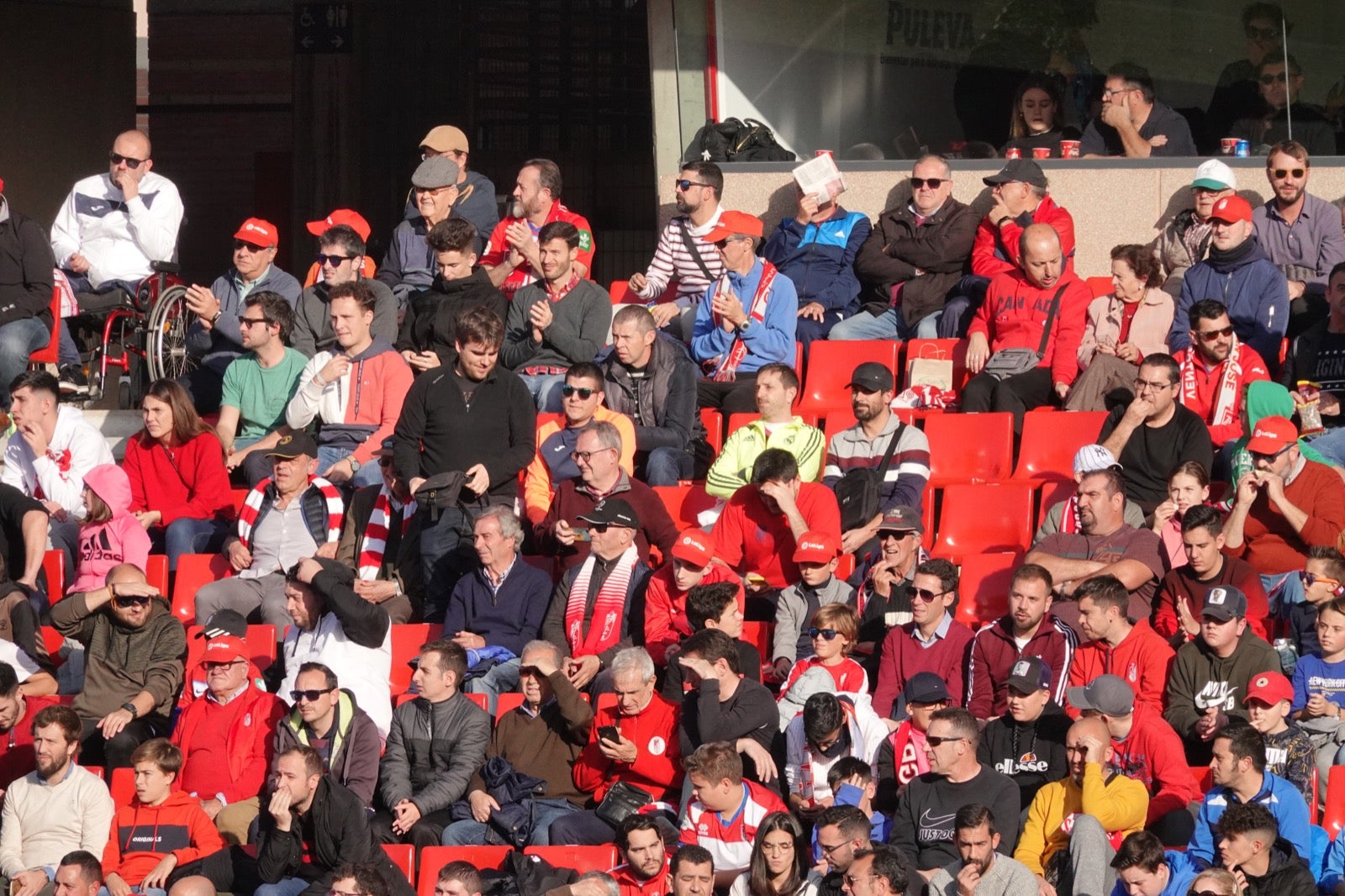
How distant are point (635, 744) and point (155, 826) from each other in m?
1.79

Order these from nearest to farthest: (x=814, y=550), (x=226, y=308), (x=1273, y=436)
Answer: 1. (x=814, y=550)
2. (x=1273, y=436)
3. (x=226, y=308)

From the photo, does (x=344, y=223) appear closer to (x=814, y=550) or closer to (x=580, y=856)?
(x=814, y=550)

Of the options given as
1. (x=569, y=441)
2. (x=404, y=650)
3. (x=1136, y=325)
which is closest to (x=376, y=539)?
(x=404, y=650)

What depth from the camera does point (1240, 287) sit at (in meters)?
10.2

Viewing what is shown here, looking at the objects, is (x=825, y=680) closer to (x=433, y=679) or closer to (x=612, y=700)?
(x=612, y=700)

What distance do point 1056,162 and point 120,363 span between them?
16.9 feet

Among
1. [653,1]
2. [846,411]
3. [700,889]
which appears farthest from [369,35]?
[700,889]

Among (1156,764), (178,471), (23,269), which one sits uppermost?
(23,269)

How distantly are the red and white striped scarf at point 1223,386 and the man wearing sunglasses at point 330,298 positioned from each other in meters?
3.74

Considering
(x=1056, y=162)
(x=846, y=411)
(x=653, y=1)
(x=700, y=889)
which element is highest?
(x=653, y=1)

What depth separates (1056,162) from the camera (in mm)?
11734

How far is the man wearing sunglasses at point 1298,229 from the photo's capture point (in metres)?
10.6

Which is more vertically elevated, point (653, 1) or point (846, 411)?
point (653, 1)

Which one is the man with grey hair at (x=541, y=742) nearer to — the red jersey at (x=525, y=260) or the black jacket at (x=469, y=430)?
the black jacket at (x=469, y=430)
